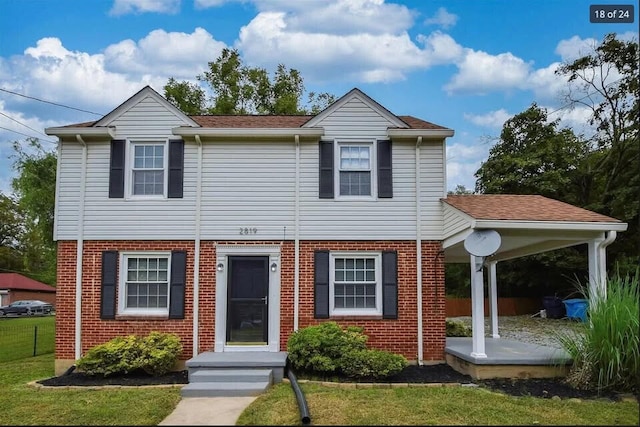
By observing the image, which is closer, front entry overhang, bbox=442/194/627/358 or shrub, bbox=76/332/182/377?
front entry overhang, bbox=442/194/627/358

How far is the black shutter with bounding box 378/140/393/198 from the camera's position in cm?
1027

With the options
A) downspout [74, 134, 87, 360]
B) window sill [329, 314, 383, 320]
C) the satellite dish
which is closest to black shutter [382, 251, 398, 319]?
window sill [329, 314, 383, 320]

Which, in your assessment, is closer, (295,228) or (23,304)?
(295,228)

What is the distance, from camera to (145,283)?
10.1 metres

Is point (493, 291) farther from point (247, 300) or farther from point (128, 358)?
point (128, 358)

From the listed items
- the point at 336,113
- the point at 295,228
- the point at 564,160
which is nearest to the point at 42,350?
the point at 295,228

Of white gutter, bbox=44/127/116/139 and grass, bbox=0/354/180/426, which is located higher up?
white gutter, bbox=44/127/116/139

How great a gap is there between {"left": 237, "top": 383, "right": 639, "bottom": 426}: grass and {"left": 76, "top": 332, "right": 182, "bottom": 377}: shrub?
2.58 metres

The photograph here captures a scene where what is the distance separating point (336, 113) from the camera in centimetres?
1047

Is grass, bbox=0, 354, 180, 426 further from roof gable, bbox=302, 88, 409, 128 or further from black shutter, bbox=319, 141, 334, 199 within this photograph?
roof gable, bbox=302, 88, 409, 128

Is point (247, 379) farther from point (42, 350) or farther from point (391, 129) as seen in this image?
point (42, 350)

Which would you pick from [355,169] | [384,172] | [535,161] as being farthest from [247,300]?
[535,161]

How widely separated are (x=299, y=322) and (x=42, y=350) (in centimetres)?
953

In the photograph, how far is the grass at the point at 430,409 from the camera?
6.00 metres
